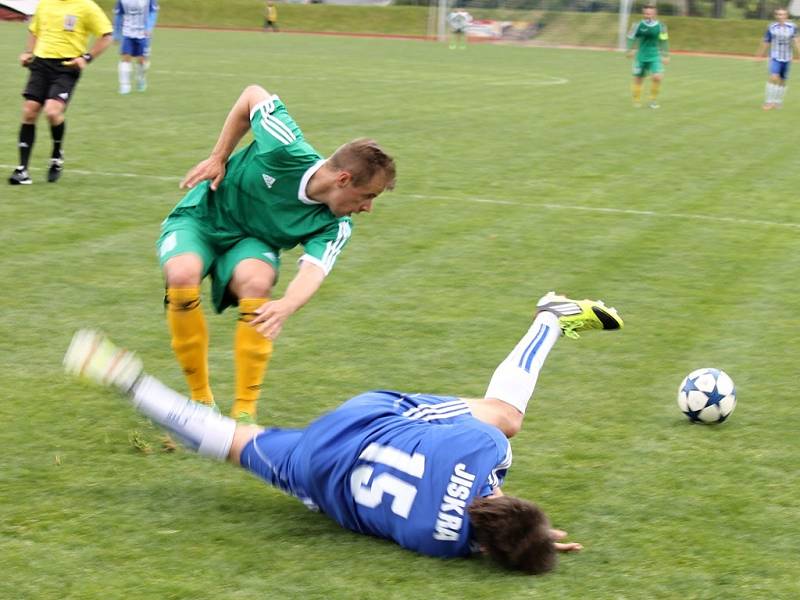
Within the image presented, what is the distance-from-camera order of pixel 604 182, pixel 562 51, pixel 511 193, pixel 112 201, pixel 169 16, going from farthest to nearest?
pixel 169 16 < pixel 562 51 < pixel 604 182 < pixel 511 193 < pixel 112 201

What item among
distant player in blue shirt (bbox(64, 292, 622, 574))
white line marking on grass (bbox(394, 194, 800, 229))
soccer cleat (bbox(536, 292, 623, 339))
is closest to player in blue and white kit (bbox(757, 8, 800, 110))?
white line marking on grass (bbox(394, 194, 800, 229))

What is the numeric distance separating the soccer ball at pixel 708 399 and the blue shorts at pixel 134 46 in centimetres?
1765

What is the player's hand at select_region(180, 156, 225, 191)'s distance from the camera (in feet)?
18.3

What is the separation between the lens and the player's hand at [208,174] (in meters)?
5.58

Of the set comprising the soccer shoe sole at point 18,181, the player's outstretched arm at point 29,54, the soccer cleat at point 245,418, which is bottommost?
the soccer shoe sole at point 18,181

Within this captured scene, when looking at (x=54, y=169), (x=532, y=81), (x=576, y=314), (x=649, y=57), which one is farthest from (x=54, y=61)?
(x=532, y=81)

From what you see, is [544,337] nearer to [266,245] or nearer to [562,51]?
[266,245]

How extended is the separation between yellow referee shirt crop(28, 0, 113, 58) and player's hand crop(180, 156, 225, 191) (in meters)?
7.16

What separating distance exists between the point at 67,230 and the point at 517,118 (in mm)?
10743

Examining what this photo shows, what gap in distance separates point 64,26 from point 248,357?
7.81 m

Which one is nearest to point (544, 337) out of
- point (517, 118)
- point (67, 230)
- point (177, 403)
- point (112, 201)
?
point (177, 403)

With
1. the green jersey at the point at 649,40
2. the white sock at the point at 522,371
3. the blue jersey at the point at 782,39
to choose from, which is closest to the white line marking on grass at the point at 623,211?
the white sock at the point at 522,371

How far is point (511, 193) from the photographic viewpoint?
1251cm

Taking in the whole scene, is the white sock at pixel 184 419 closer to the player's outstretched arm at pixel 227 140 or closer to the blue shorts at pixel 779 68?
the player's outstretched arm at pixel 227 140
